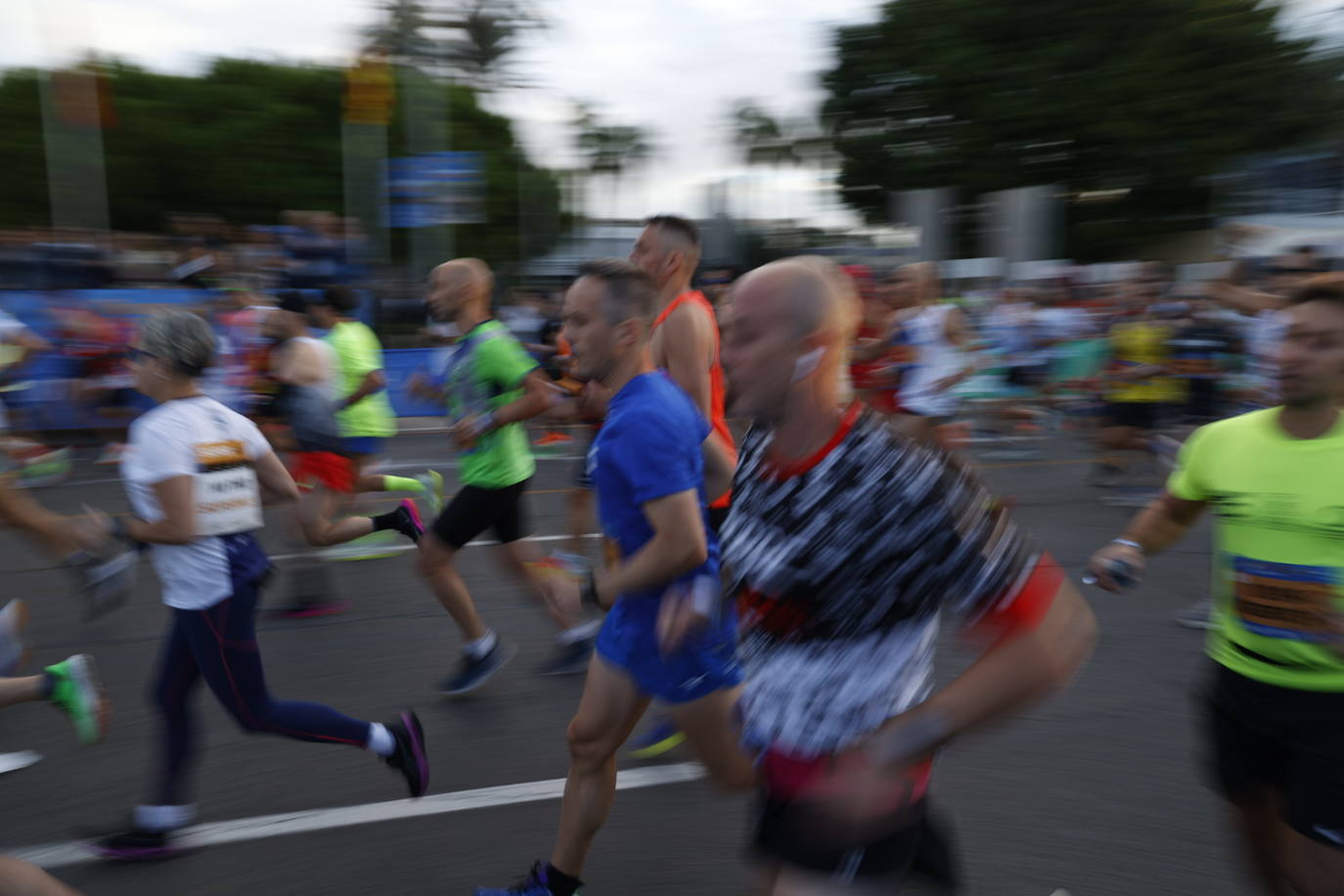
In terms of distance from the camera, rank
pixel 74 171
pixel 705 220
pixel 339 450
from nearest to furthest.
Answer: pixel 339 450, pixel 705 220, pixel 74 171

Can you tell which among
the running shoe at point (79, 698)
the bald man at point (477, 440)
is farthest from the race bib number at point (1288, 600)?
the running shoe at point (79, 698)

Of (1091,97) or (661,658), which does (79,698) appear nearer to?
(661,658)

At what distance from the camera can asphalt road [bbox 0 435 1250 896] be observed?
3.44 m

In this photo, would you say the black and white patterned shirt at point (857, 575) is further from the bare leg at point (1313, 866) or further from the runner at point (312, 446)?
the runner at point (312, 446)

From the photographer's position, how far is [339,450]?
6582mm

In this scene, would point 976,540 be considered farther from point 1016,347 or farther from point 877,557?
point 1016,347

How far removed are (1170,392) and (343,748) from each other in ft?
23.4

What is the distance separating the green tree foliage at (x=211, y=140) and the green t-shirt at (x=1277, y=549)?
28.5m

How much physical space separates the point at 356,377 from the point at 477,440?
81.8 inches

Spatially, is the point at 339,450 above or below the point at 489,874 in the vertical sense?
above

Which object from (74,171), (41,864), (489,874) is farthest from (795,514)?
(74,171)

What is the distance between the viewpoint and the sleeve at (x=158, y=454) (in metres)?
3.32

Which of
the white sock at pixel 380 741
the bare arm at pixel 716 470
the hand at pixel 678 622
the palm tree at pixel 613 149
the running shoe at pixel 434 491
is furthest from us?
the palm tree at pixel 613 149

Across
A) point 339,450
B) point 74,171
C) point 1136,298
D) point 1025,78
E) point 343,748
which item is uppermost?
point 1025,78
